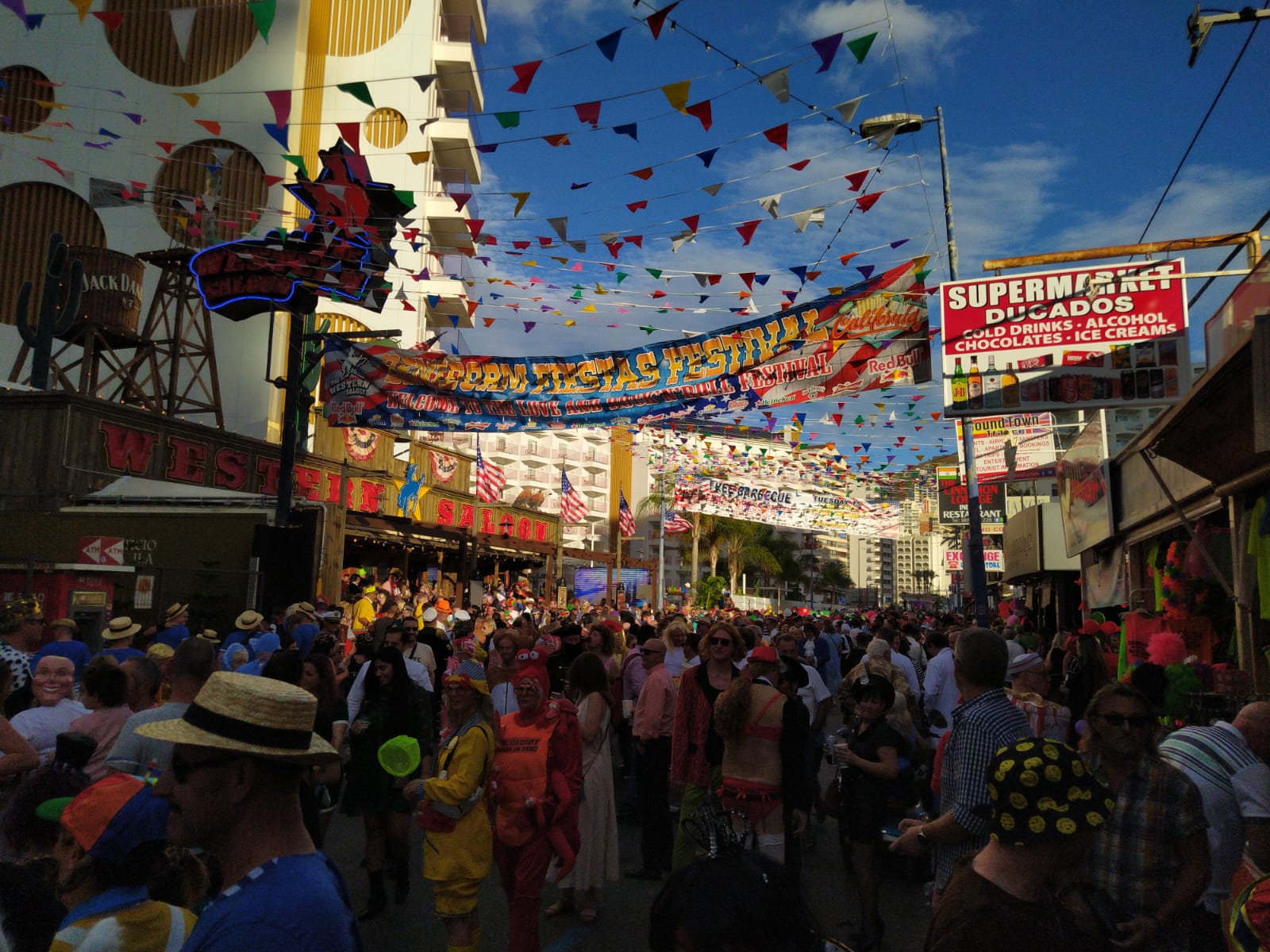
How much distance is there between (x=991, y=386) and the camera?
37.9 ft

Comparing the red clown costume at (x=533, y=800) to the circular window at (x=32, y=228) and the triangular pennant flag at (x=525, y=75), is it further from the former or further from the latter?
the circular window at (x=32, y=228)

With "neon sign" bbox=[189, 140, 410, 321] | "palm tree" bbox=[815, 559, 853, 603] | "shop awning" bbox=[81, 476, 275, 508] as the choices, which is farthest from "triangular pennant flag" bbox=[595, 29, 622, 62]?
"palm tree" bbox=[815, 559, 853, 603]

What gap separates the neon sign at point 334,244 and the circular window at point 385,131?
16.6 metres

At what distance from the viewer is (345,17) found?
3206 cm

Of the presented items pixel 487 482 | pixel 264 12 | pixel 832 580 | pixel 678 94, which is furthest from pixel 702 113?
pixel 832 580

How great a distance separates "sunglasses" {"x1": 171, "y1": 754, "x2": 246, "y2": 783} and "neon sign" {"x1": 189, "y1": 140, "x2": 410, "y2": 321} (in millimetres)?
10295

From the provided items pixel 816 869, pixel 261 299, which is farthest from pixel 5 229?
pixel 816 869

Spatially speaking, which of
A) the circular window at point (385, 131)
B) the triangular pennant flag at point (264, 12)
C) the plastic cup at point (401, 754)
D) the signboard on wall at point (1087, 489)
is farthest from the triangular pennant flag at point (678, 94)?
the circular window at point (385, 131)

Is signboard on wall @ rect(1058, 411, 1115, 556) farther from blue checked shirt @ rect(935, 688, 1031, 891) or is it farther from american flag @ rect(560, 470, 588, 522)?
american flag @ rect(560, 470, 588, 522)

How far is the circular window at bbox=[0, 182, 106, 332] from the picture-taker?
93.8 ft

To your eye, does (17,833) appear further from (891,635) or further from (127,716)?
(891,635)

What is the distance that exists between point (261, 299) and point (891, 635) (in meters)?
11.7

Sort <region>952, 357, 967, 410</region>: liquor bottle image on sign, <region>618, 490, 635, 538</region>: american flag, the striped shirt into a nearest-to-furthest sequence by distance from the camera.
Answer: the striped shirt
<region>952, 357, 967, 410</region>: liquor bottle image on sign
<region>618, 490, 635, 538</region>: american flag

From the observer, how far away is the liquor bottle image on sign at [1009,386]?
11.4m
